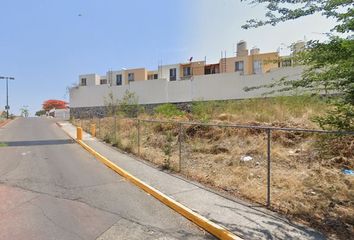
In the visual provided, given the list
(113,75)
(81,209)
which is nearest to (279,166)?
(81,209)

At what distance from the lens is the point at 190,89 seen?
48.1 meters

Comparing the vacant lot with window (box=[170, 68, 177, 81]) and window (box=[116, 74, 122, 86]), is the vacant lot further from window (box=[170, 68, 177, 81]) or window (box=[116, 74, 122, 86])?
window (box=[116, 74, 122, 86])

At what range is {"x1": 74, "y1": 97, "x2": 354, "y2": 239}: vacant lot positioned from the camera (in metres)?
6.40

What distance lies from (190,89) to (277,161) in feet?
125

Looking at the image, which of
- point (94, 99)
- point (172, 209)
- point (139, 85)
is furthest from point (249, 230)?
point (94, 99)

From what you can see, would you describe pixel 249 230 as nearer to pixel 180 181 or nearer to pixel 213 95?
pixel 180 181

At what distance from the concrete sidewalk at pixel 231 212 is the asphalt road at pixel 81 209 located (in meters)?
0.45

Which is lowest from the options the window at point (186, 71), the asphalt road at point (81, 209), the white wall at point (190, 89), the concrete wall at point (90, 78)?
the asphalt road at point (81, 209)

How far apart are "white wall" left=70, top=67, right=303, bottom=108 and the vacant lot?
87.6 ft

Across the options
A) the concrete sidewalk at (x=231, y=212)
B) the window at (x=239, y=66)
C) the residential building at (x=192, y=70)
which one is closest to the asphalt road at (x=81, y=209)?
the concrete sidewalk at (x=231, y=212)

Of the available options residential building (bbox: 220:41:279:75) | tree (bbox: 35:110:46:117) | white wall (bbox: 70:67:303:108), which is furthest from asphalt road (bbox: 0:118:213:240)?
tree (bbox: 35:110:46:117)

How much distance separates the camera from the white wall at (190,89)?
147 feet

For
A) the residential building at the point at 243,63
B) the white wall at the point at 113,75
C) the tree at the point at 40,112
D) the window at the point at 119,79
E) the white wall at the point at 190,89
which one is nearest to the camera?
the white wall at the point at 190,89

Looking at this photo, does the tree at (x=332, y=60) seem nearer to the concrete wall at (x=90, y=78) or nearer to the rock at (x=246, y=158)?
the rock at (x=246, y=158)
